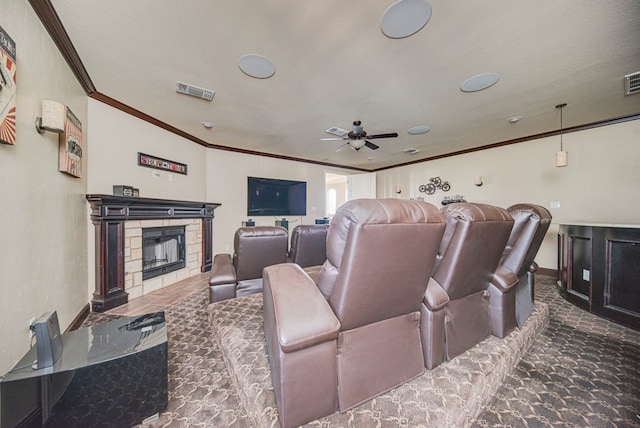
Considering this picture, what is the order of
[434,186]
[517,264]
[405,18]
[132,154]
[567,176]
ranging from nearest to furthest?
1. [405,18]
2. [517,264]
3. [132,154]
4. [567,176]
5. [434,186]

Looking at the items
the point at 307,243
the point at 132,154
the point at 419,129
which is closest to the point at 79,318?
the point at 132,154

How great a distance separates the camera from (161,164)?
3738mm

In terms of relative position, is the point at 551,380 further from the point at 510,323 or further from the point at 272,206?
the point at 272,206

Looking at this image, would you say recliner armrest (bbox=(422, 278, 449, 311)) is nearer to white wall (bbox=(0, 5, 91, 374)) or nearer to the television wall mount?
white wall (bbox=(0, 5, 91, 374))

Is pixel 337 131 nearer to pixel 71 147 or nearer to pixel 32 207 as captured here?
pixel 71 147

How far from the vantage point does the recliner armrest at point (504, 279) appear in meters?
1.83

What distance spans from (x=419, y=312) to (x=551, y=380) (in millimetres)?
1135

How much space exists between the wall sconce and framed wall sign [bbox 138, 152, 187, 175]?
1850mm

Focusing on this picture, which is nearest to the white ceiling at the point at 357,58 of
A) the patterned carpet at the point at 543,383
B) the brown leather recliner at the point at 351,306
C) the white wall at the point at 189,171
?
the white wall at the point at 189,171

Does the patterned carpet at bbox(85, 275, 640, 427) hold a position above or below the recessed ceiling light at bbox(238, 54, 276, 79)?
below

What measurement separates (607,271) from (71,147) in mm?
5435

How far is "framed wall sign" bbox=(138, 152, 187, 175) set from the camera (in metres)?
3.42

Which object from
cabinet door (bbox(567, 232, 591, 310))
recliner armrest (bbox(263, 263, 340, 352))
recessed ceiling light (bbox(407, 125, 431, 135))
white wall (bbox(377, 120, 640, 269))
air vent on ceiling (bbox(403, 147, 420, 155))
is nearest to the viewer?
recliner armrest (bbox(263, 263, 340, 352))

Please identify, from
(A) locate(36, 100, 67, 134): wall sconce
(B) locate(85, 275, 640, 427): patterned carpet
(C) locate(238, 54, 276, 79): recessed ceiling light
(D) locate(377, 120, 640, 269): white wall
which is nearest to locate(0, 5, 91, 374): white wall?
(A) locate(36, 100, 67, 134): wall sconce
